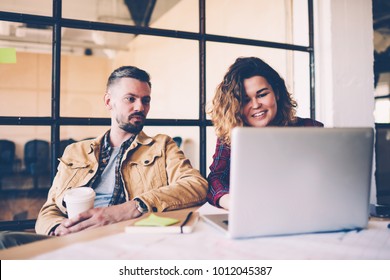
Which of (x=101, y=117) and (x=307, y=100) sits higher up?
(x=307, y=100)

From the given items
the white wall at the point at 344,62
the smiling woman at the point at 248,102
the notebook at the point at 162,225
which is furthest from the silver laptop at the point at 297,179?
the white wall at the point at 344,62

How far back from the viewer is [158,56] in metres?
4.60

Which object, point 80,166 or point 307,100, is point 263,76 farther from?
point 80,166

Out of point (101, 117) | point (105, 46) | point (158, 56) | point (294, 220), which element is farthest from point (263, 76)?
point (105, 46)

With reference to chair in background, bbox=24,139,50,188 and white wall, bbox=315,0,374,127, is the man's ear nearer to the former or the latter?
white wall, bbox=315,0,374,127

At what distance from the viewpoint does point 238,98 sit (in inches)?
67.6

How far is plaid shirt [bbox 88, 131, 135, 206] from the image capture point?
1.51m

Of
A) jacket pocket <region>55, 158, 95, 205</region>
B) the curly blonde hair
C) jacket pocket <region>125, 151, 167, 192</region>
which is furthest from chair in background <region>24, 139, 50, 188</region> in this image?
the curly blonde hair

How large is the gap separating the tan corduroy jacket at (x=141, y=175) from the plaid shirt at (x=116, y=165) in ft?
0.09

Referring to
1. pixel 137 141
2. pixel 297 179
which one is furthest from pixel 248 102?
pixel 297 179

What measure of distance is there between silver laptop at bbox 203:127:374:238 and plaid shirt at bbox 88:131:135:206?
80 cm

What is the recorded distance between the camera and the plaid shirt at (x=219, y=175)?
133 centimetres

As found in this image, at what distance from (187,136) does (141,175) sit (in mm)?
945
